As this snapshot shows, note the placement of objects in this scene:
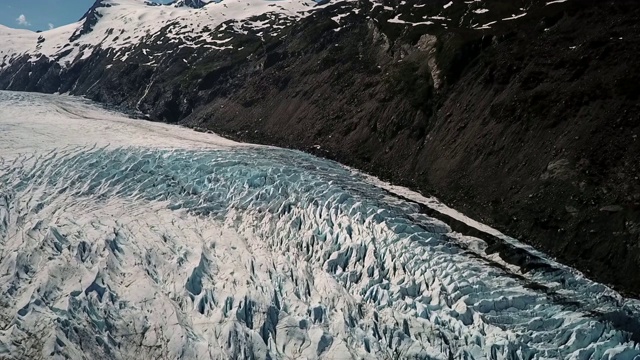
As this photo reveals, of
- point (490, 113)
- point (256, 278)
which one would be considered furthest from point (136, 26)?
point (256, 278)

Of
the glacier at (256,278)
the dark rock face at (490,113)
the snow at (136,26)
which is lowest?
the glacier at (256,278)

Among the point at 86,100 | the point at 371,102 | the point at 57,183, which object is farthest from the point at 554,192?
the point at 86,100

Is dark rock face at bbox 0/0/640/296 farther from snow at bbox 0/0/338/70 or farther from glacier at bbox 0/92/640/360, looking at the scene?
snow at bbox 0/0/338/70

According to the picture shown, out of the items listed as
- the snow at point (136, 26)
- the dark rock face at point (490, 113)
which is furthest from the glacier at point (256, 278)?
the snow at point (136, 26)

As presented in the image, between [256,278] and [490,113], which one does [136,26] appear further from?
[256,278]

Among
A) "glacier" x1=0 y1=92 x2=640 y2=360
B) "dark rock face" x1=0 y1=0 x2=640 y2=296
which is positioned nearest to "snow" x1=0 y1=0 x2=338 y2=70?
"dark rock face" x1=0 y1=0 x2=640 y2=296

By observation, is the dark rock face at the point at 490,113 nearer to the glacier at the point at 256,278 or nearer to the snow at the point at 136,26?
the glacier at the point at 256,278
